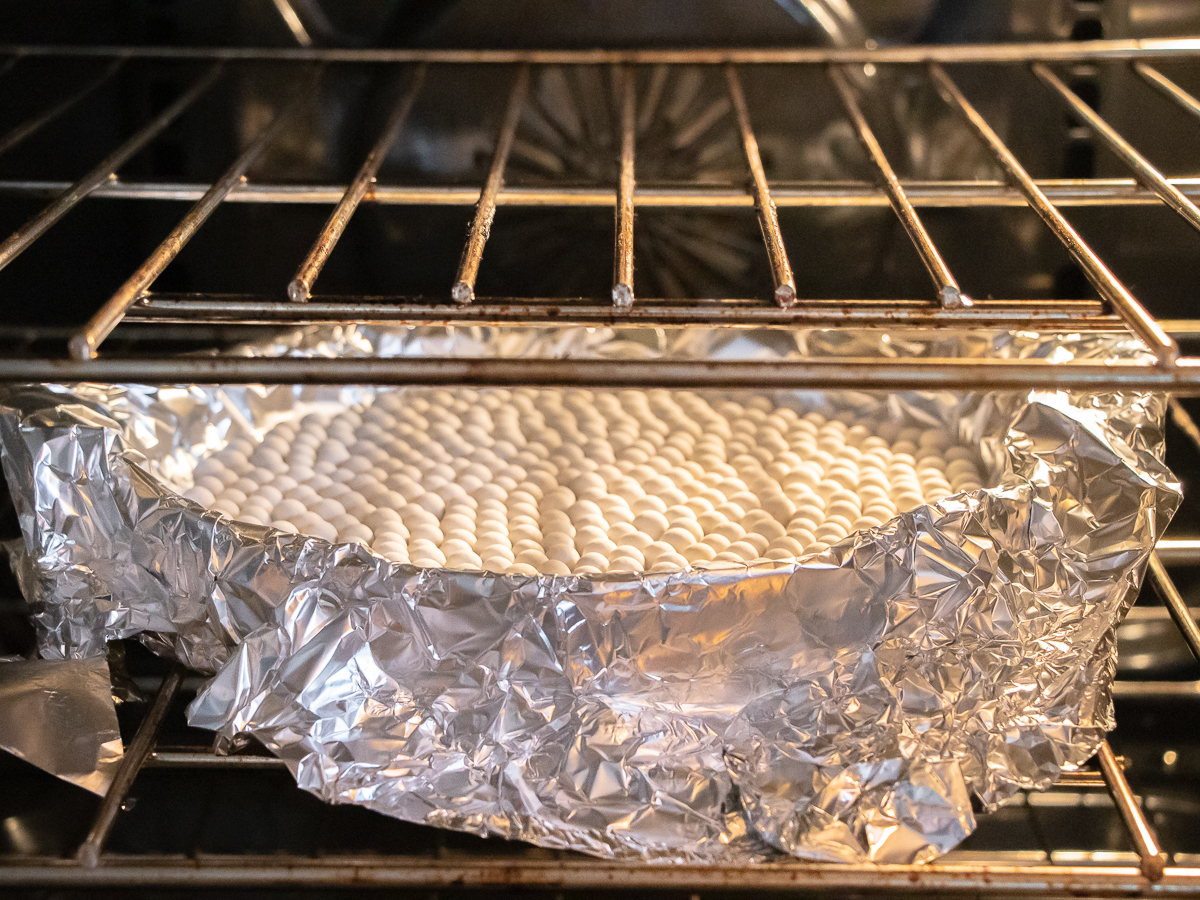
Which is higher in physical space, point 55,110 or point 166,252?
point 55,110

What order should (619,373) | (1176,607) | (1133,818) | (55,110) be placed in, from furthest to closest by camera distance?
(55,110)
(1176,607)
(1133,818)
(619,373)

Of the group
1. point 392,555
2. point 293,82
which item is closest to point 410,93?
point 293,82

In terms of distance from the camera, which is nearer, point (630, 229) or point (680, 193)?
point (630, 229)

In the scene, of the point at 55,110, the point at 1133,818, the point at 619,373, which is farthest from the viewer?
the point at 55,110

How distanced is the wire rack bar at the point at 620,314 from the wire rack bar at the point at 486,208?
1 centimetres

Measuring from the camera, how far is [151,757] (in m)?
0.69

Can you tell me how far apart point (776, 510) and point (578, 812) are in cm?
29

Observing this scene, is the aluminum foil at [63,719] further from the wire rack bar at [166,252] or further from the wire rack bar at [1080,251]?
the wire rack bar at [1080,251]

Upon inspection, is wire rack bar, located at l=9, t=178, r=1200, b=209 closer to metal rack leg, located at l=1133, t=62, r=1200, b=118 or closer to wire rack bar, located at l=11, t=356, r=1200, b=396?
Answer: metal rack leg, located at l=1133, t=62, r=1200, b=118

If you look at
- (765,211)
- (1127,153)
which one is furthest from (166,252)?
(1127,153)

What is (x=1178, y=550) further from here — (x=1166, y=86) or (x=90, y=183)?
(x=90, y=183)

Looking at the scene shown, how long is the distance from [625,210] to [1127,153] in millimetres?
372

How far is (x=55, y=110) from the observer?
868 mm

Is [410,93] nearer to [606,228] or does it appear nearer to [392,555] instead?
[606,228]
